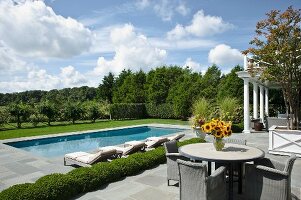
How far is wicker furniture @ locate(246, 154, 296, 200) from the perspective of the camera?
170 inches

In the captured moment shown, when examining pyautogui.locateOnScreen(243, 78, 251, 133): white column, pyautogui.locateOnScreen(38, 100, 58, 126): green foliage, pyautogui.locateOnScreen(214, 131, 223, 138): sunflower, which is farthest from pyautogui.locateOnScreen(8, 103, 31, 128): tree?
pyautogui.locateOnScreen(214, 131, 223, 138): sunflower

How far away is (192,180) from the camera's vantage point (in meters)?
4.36

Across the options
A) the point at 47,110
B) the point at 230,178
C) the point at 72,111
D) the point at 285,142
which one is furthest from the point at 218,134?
the point at 72,111

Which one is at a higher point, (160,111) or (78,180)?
(160,111)

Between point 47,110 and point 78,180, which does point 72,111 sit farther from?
point 78,180

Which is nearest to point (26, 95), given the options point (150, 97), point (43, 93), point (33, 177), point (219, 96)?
point (43, 93)

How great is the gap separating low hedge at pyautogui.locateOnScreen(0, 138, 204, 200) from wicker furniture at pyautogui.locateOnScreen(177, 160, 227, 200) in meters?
2.36

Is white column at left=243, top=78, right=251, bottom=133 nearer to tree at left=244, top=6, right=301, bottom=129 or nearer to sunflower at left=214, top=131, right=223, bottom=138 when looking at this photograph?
tree at left=244, top=6, right=301, bottom=129

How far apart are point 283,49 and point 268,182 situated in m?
6.60

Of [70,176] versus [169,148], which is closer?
[70,176]

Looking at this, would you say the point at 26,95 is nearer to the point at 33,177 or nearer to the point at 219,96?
the point at 219,96

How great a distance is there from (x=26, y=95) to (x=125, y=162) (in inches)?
1706

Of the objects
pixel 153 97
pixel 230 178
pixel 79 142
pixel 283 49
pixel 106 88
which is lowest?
pixel 79 142

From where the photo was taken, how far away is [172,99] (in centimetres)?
2736
